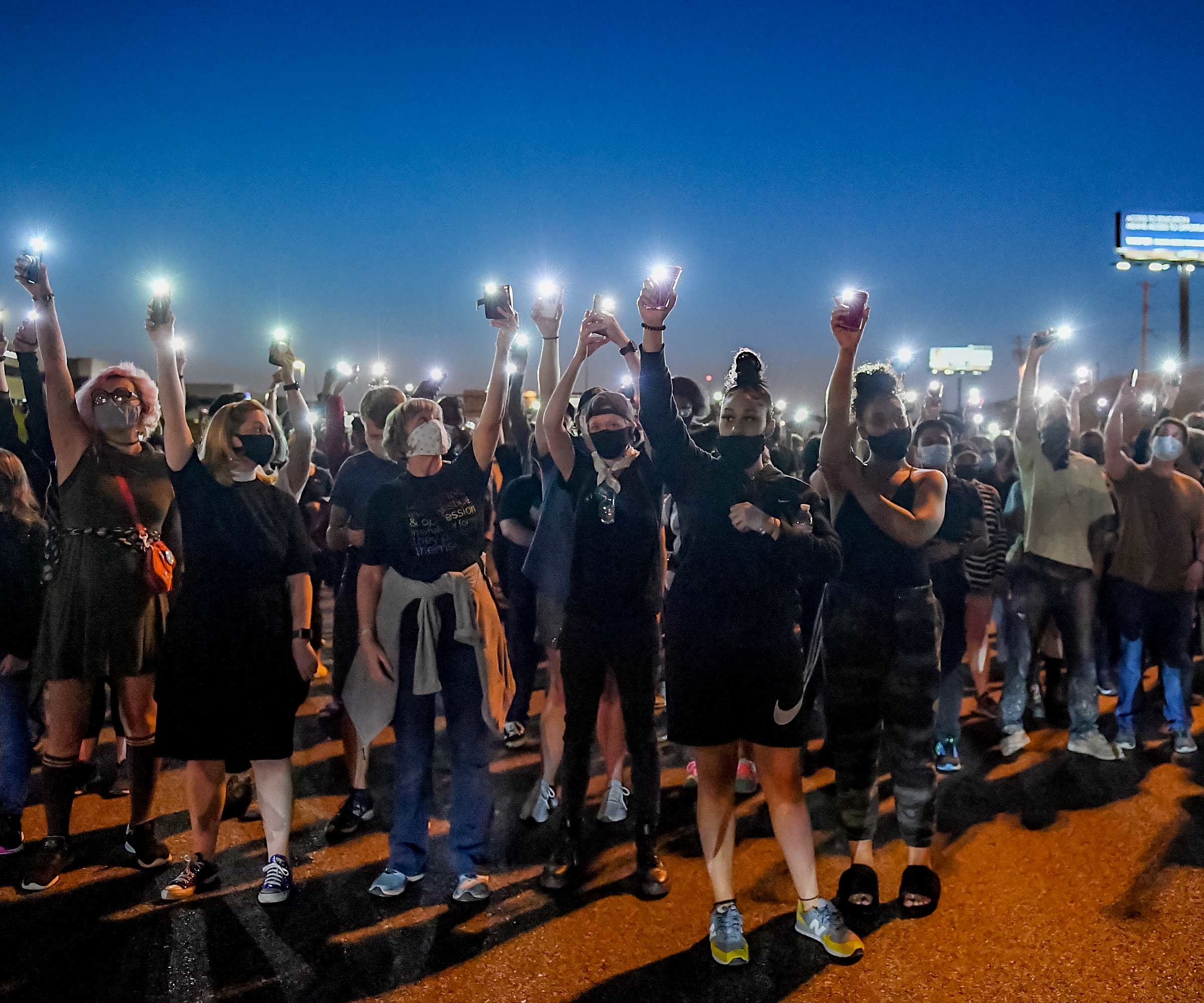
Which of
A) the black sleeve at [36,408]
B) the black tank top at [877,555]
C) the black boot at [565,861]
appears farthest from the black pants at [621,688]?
the black sleeve at [36,408]

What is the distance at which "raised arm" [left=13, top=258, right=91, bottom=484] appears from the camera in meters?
3.94

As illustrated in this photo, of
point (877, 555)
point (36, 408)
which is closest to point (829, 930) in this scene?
point (877, 555)

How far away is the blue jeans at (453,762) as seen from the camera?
150 inches

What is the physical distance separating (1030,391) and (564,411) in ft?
10.4

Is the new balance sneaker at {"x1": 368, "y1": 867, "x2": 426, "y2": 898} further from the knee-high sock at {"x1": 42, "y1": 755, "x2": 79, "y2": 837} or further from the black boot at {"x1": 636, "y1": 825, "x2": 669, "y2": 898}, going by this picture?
the knee-high sock at {"x1": 42, "y1": 755, "x2": 79, "y2": 837}

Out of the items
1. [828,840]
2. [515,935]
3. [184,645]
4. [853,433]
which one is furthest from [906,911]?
[184,645]

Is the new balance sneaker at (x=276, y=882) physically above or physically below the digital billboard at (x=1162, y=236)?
below

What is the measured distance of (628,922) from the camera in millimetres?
3570

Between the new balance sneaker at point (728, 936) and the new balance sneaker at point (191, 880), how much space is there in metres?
2.31

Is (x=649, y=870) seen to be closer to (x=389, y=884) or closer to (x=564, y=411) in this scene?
(x=389, y=884)

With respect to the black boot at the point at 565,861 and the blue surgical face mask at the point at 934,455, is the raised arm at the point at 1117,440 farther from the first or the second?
the black boot at the point at 565,861

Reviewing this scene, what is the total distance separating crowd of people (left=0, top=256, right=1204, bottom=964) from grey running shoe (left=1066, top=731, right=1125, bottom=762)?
126 cm

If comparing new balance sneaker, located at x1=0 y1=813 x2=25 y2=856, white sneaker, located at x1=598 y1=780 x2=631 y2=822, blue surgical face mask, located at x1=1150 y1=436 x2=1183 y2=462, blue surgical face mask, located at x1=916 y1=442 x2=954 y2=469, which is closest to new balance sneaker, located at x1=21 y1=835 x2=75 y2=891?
new balance sneaker, located at x1=0 y1=813 x2=25 y2=856

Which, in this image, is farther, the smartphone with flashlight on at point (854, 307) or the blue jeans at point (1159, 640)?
the blue jeans at point (1159, 640)
